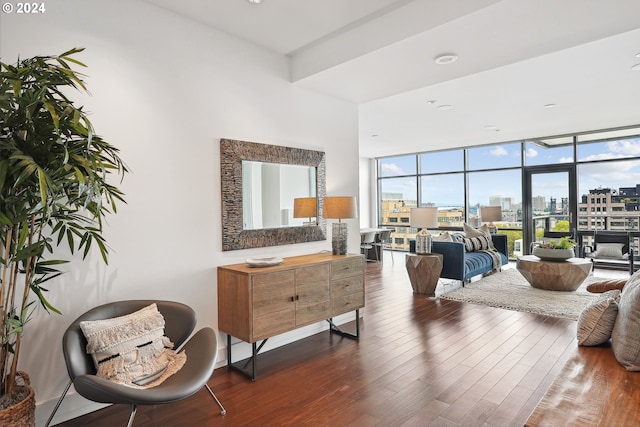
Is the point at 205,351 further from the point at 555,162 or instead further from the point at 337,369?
the point at 555,162

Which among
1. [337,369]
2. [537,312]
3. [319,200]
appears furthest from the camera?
[537,312]

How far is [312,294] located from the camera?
3.29 m

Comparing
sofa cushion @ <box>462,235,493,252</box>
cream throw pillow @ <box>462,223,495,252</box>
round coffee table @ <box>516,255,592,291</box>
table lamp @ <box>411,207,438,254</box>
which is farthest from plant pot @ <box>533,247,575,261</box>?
table lamp @ <box>411,207,438,254</box>

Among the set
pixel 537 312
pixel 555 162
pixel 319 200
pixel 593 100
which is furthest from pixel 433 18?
pixel 555 162

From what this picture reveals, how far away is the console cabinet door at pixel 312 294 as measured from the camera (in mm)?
3191

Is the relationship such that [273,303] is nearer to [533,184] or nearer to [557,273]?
[557,273]

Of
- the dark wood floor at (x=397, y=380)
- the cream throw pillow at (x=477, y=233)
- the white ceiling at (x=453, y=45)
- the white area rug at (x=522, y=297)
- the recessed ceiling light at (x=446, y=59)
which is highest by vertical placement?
the white ceiling at (x=453, y=45)

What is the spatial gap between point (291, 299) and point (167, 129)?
1.66 meters

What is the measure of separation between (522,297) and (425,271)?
4.40 ft

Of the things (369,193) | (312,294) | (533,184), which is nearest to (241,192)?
(312,294)

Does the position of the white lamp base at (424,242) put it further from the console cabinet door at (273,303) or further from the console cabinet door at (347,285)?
the console cabinet door at (273,303)

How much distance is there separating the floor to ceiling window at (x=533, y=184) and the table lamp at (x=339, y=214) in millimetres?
5847

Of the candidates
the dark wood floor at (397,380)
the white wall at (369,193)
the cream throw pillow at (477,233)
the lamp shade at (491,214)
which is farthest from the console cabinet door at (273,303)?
the white wall at (369,193)

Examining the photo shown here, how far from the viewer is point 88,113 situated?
8.07 feet
